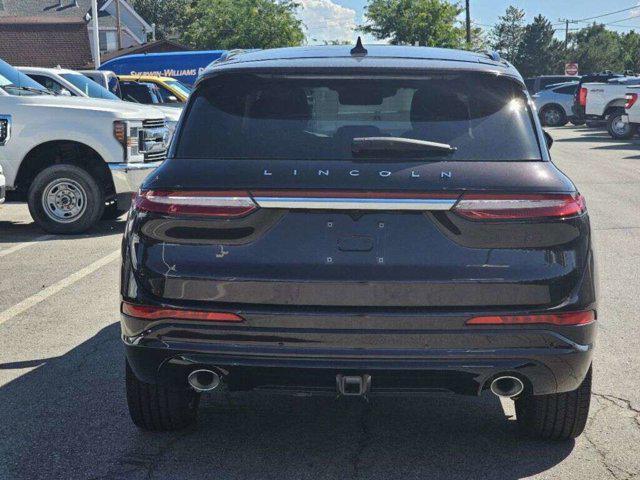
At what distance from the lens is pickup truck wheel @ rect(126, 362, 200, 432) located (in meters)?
4.33

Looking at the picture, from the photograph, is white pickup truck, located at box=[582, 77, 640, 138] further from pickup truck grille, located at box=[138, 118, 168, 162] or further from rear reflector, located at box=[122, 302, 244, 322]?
rear reflector, located at box=[122, 302, 244, 322]

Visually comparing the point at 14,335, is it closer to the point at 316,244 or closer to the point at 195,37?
the point at 316,244

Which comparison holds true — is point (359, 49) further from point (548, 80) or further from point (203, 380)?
point (548, 80)

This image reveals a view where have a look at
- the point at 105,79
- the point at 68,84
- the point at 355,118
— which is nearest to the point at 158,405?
the point at 355,118

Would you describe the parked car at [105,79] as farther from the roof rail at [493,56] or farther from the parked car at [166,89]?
the roof rail at [493,56]

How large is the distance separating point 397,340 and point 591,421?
4.87 ft

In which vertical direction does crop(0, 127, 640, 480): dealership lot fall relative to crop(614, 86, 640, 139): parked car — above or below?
above

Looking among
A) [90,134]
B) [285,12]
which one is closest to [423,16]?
[285,12]

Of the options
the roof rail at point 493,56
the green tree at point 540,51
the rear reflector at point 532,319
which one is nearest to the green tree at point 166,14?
the green tree at point 540,51

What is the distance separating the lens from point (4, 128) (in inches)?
429

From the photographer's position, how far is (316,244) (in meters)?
3.73

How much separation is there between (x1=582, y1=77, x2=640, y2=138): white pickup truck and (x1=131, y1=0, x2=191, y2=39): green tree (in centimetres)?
7494

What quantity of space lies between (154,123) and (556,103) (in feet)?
90.9

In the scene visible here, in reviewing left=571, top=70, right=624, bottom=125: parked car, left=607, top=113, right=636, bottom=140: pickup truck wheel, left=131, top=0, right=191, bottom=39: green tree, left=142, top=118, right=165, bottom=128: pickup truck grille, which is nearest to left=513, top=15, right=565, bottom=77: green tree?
left=131, top=0, right=191, bottom=39: green tree
